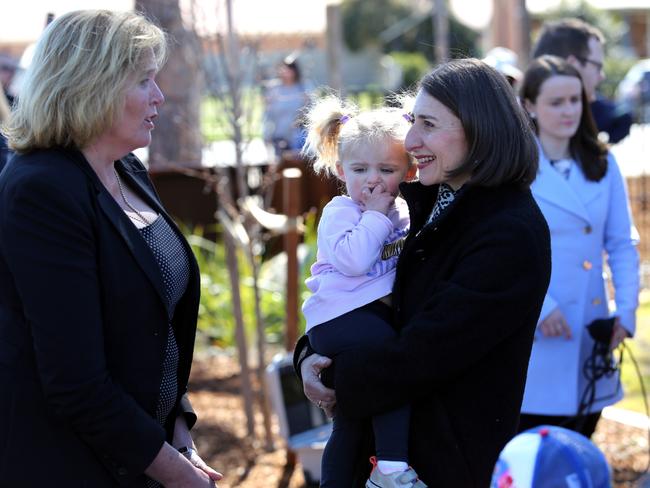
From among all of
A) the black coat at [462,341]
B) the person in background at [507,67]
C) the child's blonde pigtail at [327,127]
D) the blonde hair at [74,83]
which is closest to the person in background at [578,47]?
the person in background at [507,67]

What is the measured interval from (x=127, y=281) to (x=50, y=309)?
21 cm

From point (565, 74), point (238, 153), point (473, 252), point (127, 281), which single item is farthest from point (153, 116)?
point (238, 153)

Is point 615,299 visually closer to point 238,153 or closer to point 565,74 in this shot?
point 565,74

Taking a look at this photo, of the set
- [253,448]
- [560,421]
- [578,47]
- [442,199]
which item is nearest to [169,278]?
[442,199]

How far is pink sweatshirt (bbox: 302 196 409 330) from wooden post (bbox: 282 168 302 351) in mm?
2613

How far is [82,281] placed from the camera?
2.27 meters

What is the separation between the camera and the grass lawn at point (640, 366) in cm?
659

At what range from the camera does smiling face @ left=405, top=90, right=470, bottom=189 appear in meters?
2.51

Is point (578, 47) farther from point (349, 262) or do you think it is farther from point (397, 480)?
point (397, 480)

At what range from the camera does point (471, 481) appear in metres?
2.48

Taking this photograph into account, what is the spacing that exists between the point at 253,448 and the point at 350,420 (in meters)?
3.42

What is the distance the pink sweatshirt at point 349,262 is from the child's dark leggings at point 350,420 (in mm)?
34

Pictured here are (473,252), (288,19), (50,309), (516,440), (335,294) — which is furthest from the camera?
(288,19)

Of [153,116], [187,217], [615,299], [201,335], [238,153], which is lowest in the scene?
[201,335]
